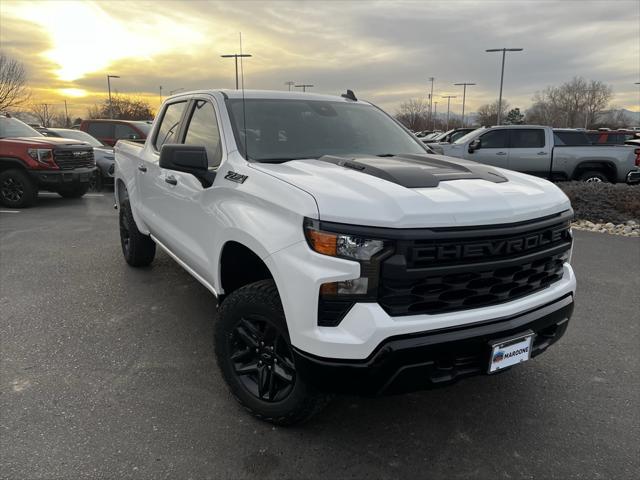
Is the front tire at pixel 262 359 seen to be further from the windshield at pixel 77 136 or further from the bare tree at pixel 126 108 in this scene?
the bare tree at pixel 126 108

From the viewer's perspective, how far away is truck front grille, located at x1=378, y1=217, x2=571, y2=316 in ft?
6.95

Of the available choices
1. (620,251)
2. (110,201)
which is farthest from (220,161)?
(110,201)

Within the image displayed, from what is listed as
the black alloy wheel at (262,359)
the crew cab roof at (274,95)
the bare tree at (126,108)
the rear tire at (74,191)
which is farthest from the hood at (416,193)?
the bare tree at (126,108)

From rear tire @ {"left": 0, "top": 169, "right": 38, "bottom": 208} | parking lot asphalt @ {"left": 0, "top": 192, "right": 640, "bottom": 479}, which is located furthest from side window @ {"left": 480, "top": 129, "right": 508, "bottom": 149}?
rear tire @ {"left": 0, "top": 169, "right": 38, "bottom": 208}

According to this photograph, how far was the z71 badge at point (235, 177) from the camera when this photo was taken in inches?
110

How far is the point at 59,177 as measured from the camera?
10.1 meters

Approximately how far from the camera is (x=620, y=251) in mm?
6629

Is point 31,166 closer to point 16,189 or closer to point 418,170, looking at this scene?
point 16,189

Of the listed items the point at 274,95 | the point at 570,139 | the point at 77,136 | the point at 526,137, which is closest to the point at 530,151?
the point at 526,137

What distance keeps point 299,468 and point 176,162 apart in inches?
72.2

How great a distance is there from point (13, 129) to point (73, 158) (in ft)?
4.91

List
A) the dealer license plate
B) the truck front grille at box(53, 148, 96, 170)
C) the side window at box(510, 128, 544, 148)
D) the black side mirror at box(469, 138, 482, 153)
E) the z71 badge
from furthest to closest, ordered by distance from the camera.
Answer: the side window at box(510, 128, 544, 148), the black side mirror at box(469, 138, 482, 153), the truck front grille at box(53, 148, 96, 170), the z71 badge, the dealer license plate

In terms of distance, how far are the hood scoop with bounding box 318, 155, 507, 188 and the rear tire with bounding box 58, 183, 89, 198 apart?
9.62 m

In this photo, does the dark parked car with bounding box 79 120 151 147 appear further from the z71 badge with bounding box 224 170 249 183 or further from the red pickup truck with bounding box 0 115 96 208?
the z71 badge with bounding box 224 170 249 183
